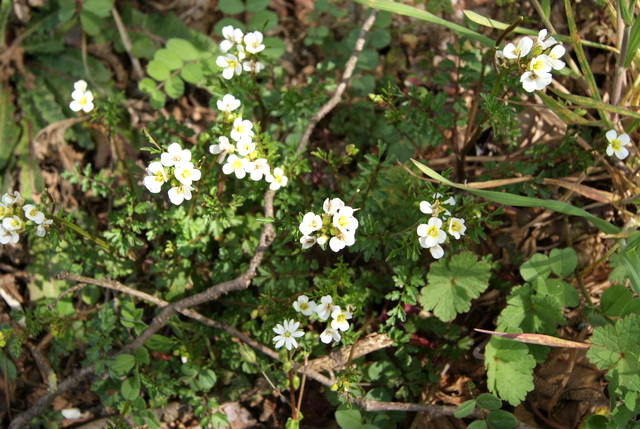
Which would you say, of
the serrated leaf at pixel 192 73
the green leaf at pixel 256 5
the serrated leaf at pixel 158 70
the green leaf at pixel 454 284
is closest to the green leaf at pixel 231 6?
the green leaf at pixel 256 5

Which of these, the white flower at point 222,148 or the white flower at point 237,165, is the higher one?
the white flower at point 222,148

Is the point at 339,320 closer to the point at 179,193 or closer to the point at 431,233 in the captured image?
the point at 431,233

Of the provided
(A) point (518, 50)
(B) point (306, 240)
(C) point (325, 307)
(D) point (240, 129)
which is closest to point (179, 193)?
(D) point (240, 129)

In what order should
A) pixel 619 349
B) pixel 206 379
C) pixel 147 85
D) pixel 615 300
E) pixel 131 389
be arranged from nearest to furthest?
pixel 619 349
pixel 615 300
pixel 131 389
pixel 206 379
pixel 147 85

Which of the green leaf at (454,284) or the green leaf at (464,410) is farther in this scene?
the green leaf at (454,284)

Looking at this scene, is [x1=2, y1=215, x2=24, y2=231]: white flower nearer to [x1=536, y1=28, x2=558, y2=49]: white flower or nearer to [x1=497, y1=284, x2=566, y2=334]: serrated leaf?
A: [x1=497, y1=284, x2=566, y2=334]: serrated leaf

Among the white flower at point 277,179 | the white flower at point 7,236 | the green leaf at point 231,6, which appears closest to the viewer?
the white flower at point 7,236

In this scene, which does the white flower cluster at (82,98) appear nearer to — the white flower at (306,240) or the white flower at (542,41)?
the white flower at (306,240)
